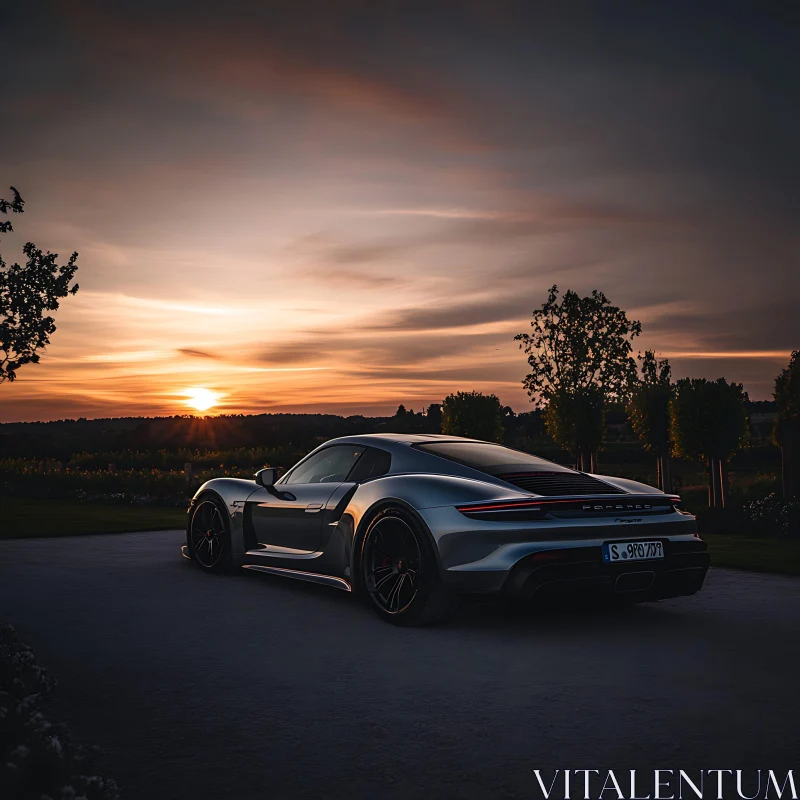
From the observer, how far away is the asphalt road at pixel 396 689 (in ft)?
11.7

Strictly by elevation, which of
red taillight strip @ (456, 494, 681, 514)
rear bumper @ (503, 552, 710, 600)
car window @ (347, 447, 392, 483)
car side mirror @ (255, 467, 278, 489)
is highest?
car window @ (347, 447, 392, 483)

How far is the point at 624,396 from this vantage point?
40.5 meters

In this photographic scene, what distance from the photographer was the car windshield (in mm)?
6777

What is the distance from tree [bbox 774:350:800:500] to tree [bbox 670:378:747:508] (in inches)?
211

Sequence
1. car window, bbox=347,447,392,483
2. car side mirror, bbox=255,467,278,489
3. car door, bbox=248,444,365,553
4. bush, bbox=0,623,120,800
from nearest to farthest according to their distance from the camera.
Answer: bush, bbox=0,623,120,800 → car window, bbox=347,447,392,483 → car door, bbox=248,444,365,553 → car side mirror, bbox=255,467,278,489

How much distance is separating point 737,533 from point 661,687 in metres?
10.3

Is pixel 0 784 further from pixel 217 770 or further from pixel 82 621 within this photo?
pixel 82 621

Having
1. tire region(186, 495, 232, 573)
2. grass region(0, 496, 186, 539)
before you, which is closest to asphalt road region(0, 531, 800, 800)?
tire region(186, 495, 232, 573)

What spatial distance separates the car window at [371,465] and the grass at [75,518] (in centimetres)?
737

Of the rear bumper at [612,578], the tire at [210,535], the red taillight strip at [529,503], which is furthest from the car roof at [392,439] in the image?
the rear bumper at [612,578]

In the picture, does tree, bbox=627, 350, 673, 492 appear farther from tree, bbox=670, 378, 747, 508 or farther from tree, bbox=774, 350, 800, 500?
tree, bbox=774, 350, 800, 500

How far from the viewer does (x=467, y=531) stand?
6.00 meters

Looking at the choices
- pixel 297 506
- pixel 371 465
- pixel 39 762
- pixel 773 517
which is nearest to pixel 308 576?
pixel 297 506

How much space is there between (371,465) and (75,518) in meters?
11.6
